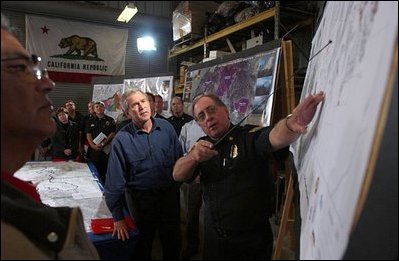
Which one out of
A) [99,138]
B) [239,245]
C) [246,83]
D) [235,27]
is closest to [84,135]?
[99,138]

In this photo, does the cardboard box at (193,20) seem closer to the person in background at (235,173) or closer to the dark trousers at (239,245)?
the person in background at (235,173)

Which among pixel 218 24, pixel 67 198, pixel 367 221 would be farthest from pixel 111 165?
pixel 218 24

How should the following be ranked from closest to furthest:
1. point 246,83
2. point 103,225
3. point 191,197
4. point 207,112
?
1. point 207,112
2. point 103,225
3. point 246,83
4. point 191,197

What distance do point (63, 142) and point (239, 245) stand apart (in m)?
2.97

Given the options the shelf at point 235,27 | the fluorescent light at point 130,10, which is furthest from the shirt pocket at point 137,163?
the shelf at point 235,27

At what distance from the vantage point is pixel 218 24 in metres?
3.70

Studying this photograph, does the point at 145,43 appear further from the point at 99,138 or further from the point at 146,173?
the point at 146,173

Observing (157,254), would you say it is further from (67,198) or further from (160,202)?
(67,198)

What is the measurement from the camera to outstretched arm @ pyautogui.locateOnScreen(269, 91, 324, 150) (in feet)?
2.52

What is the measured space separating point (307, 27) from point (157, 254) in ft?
8.39

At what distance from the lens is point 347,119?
45 cm

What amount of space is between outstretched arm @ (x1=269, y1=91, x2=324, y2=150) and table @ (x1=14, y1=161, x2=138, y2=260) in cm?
70

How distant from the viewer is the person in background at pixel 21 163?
0.49 meters

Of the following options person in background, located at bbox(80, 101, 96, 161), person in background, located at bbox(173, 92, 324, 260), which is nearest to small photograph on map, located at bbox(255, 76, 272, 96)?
person in background, located at bbox(173, 92, 324, 260)
